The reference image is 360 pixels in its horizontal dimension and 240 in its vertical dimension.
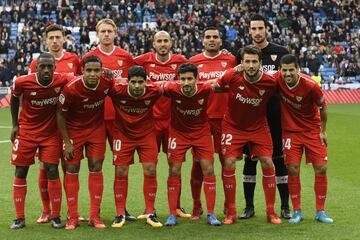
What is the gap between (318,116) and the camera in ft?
29.1

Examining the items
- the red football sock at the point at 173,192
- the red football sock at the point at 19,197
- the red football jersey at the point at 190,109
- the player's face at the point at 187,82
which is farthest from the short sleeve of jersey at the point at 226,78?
the red football sock at the point at 19,197

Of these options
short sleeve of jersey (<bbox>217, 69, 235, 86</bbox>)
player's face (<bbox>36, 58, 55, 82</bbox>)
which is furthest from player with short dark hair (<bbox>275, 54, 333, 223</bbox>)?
player's face (<bbox>36, 58, 55, 82</bbox>)

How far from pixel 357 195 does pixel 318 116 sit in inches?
82.4

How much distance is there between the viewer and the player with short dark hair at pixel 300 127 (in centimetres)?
859

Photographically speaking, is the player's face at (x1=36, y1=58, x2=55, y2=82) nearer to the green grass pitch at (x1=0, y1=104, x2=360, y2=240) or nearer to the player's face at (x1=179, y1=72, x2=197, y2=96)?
the player's face at (x1=179, y1=72, x2=197, y2=96)

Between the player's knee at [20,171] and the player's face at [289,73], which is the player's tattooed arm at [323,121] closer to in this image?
the player's face at [289,73]

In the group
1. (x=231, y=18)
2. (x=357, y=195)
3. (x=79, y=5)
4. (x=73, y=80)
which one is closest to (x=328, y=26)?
(x=231, y=18)

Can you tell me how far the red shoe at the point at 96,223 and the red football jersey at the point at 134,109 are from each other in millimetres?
1114

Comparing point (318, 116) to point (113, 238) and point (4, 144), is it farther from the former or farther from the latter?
point (4, 144)

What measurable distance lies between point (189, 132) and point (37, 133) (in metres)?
1.90

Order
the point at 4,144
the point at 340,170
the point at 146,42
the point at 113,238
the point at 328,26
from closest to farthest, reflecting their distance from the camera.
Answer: the point at 113,238
the point at 340,170
the point at 4,144
the point at 146,42
the point at 328,26

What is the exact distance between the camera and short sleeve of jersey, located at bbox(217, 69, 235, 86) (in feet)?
28.2

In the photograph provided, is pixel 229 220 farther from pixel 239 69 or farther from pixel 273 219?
pixel 239 69

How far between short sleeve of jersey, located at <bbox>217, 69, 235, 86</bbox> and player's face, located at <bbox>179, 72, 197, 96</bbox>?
1.20 feet
